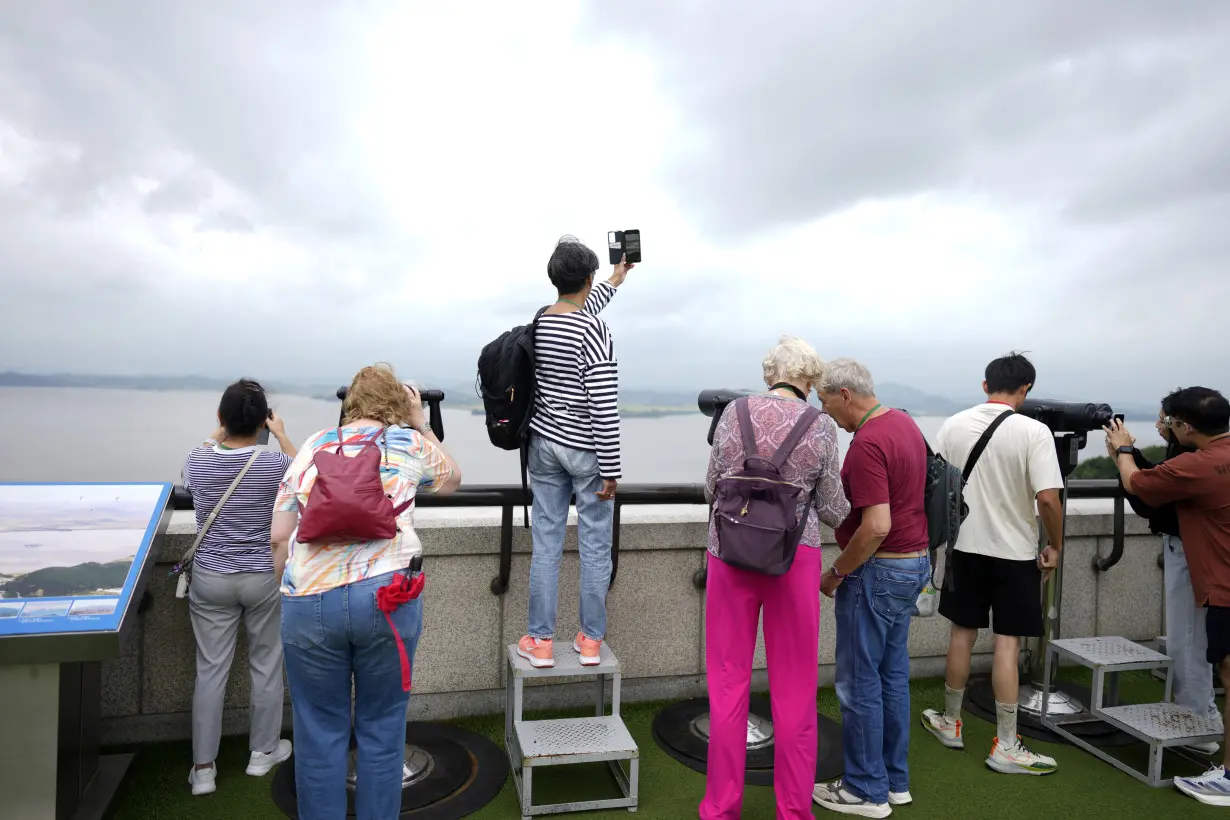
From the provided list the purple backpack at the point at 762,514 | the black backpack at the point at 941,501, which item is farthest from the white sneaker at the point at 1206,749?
the purple backpack at the point at 762,514

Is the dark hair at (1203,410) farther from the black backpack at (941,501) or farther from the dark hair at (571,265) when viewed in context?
the dark hair at (571,265)

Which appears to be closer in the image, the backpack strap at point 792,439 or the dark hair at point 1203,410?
the backpack strap at point 792,439

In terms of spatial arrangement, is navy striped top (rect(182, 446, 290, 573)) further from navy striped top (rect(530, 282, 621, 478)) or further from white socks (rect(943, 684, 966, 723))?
white socks (rect(943, 684, 966, 723))

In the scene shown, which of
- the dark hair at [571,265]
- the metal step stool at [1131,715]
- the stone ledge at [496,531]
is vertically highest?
the dark hair at [571,265]

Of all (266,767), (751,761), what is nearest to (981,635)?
(751,761)

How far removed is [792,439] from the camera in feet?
9.73

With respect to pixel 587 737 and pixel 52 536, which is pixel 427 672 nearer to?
pixel 587 737

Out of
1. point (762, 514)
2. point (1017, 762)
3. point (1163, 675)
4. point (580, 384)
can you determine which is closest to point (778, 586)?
point (762, 514)

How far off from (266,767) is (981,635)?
4.16m

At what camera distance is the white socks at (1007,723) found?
3.96 m

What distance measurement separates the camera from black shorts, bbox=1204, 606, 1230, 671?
3793mm

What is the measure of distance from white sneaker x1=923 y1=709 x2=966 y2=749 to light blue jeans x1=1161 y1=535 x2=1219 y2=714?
48.9 inches

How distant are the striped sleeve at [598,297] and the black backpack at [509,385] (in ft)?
0.66

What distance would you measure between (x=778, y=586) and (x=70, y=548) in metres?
2.60
